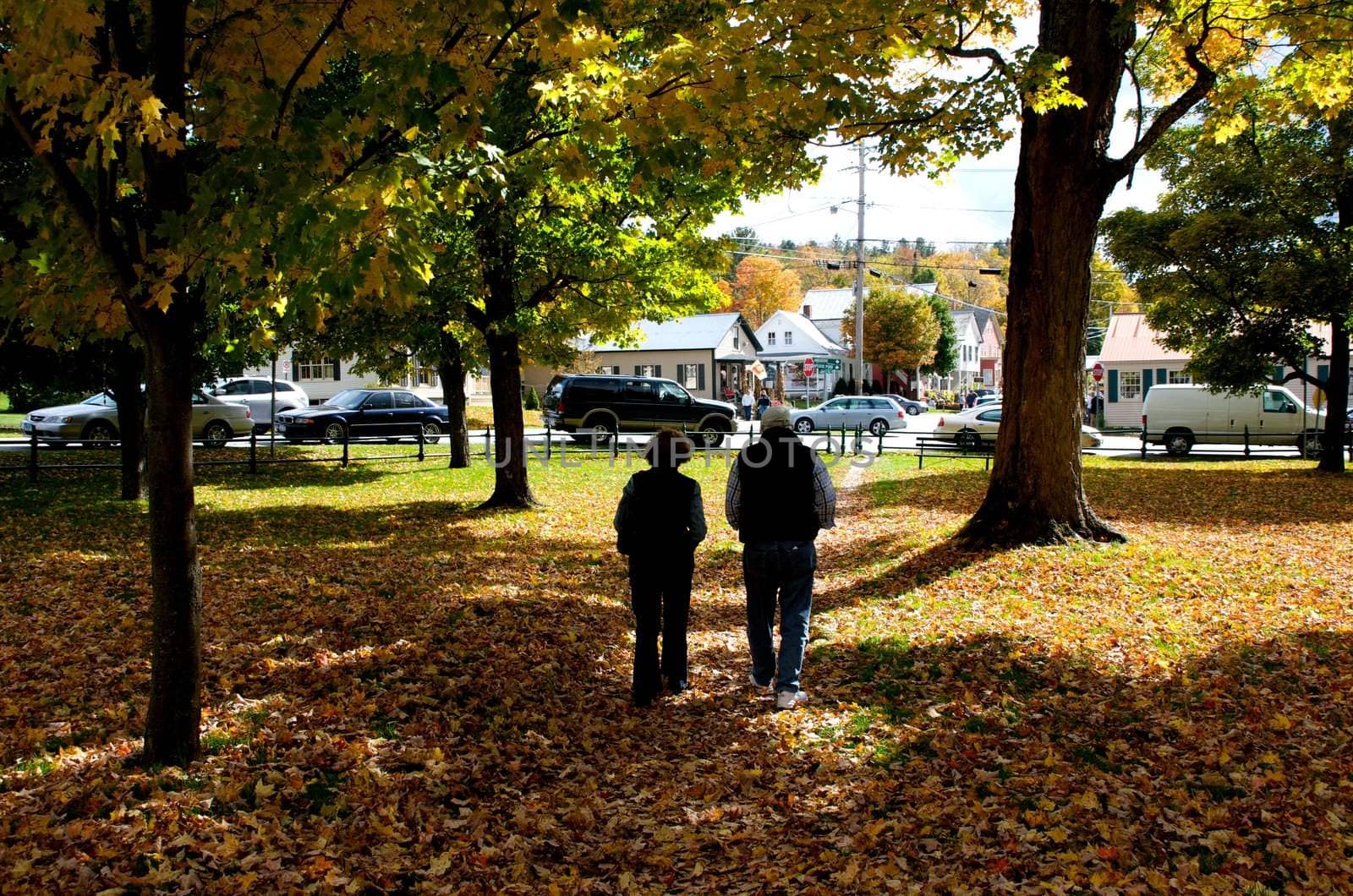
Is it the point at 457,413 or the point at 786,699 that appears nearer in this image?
the point at 786,699

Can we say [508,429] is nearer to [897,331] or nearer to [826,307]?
[897,331]

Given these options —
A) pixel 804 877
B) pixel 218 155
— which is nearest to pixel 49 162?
pixel 218 155

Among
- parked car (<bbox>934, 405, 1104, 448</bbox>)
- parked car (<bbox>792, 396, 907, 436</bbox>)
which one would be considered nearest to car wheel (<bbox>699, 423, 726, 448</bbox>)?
parked car (<bbox>934, 405, 1104, 448</bbox>)

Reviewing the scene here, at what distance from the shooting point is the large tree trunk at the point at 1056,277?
406 inches

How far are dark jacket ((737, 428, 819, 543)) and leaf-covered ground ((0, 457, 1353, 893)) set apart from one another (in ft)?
4.05

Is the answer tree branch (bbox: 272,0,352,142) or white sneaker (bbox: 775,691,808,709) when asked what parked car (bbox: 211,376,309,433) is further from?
tree branch (bbox: 272,0,352,142)

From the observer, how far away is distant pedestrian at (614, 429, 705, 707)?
19.6ft

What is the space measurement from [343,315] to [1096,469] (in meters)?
17.1

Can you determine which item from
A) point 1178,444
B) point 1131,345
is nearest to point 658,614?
point 1178,444

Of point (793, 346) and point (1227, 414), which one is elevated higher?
point (793, 346)

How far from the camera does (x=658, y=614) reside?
245 inches

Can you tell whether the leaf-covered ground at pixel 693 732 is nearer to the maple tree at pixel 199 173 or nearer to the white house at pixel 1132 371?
the maple tree at pixel 199 173

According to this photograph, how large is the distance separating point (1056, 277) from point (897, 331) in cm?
5012

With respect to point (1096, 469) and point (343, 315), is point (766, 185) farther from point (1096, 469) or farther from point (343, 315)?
point (1096, 469)
